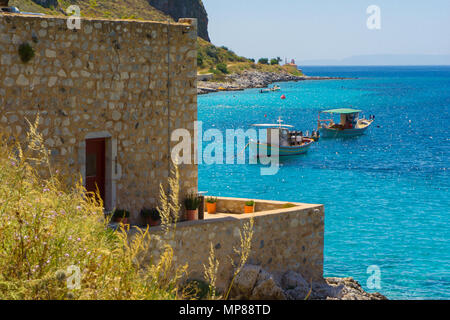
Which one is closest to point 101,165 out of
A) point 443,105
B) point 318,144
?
point 318,144

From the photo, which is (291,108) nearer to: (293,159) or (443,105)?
(443,105)

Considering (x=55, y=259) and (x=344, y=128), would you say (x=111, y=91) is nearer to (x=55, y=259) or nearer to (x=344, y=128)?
(x=55, y=259)

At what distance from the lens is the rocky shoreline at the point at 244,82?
126444 millimetres

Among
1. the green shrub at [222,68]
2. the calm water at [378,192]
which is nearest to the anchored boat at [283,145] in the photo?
the calm water at [378,192]

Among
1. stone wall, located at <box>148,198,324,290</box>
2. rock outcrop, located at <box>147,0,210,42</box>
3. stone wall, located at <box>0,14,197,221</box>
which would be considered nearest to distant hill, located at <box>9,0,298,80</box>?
rock outcrop, located at <box>147,0,210,42</box>

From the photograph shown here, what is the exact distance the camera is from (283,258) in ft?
43.4

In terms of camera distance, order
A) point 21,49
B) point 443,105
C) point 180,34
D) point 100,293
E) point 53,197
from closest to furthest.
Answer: point 100,293, point 53,197, point 21,49, point 180,34, point 443,105

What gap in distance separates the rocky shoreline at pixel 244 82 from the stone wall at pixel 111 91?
105 metres

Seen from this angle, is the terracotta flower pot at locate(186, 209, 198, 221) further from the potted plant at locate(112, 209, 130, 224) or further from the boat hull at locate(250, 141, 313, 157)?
the boat hull at locate(250, 141, 313, 157)

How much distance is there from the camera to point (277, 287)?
12.3 metres

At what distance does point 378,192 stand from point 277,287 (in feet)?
87.3

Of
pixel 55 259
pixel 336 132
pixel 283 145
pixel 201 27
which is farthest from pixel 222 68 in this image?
pixel 55 259

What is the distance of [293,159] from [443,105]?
70.3 meters

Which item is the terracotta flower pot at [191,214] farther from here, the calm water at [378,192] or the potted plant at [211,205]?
the calm water at [378,192]
